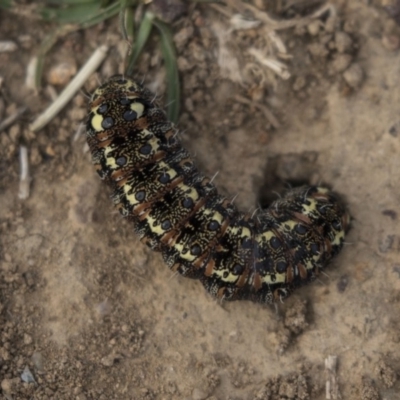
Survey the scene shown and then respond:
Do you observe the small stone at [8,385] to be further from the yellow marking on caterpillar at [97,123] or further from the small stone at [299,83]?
the small stone at [299,83]

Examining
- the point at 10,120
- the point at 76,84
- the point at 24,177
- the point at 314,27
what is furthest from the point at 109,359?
the point at 314,27

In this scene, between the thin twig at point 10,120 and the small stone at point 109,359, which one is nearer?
the small stone at point 109,359

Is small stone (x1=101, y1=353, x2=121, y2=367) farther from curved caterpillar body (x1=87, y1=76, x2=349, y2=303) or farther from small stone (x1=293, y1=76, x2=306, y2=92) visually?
small stone (x1=293, y1=76, x2=306, y2=92)

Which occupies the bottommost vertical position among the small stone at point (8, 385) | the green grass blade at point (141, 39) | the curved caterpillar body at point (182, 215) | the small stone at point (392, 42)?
the small stone at point (8, 385)

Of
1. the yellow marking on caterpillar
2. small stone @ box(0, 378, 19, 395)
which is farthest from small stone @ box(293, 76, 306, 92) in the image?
small stone @ box(0, 378, 19, 395)

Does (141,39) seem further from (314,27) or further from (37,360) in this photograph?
(37,360)

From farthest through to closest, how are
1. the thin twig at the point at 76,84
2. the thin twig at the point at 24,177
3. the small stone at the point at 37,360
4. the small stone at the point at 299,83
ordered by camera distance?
the small stone at the point at 299,83 → the thin twig at the point at 76,84 → the thin twig at the point at 24,177 → the small stone at the point at 37,360

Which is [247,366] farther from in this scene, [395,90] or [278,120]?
[395,90]

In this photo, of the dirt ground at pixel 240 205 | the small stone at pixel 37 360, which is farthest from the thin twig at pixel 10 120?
the small stone at pixel 37 360
